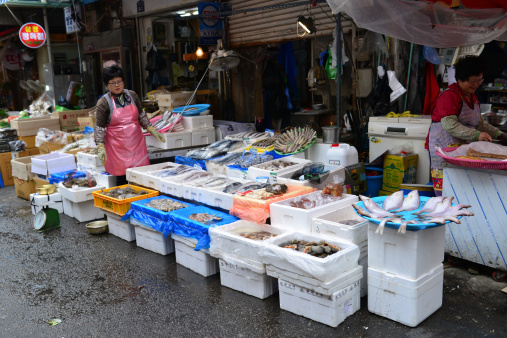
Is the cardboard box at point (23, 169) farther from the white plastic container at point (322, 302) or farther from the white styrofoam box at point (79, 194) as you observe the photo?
the white plastic container at point (322, 302)

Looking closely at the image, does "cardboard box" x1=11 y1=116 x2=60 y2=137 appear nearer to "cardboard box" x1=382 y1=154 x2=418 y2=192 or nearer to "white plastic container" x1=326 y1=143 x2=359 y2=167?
"white plastic container" x1=326 y1=143 x2=359 y2=167

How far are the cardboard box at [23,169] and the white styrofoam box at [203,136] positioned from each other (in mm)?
A: 3511

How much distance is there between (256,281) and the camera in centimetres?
491

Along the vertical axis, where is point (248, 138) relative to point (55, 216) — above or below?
above

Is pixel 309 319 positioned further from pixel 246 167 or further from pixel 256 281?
pixel 246 167

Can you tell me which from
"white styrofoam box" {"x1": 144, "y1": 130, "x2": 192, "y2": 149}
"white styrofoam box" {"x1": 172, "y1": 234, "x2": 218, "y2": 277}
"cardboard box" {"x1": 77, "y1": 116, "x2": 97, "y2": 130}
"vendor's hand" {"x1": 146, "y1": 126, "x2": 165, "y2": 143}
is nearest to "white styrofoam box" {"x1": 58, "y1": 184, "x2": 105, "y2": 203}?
"vendor's hand" {"x1": 146, "y1": 126, "x2": 165, "y2": 143}

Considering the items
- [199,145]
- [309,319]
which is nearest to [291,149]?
[199,145]

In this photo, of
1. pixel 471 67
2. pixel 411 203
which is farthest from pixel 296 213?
pixel 471 67

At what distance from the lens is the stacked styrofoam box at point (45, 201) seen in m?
8.20

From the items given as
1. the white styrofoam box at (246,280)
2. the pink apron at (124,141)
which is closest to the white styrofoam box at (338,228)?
the white styrofoam box at (246,280)

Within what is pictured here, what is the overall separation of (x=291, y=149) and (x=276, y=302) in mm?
3383

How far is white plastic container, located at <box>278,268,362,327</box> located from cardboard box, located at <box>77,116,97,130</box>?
9.05 m

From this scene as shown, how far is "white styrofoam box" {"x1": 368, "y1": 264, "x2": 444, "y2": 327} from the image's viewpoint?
4.14 meters

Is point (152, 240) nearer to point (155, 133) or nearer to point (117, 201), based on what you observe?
point (117, 201)
